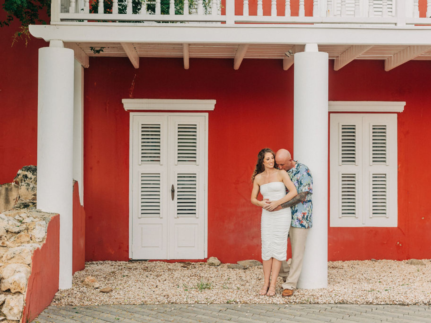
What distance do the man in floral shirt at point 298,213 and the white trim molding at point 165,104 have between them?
234 cm

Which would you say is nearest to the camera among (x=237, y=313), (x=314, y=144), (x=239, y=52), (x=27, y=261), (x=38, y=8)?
(x=27, y=261)

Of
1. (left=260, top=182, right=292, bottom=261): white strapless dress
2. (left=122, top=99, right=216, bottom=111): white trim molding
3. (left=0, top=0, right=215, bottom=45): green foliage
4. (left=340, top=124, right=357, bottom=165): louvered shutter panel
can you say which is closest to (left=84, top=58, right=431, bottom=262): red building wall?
(left=122, top=99, right=216, bottom=111): white trim molding

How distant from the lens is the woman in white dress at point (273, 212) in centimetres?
518

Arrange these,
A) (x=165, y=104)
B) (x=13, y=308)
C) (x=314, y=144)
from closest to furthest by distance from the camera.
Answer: (x=13, y=308) → (x=314, y=144) → (x=165, y=104)

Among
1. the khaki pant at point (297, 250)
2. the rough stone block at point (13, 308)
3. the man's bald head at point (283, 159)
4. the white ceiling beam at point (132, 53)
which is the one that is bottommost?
the rough stone block at point (13, 308)

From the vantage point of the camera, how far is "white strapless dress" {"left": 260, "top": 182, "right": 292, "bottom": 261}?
17.0ft

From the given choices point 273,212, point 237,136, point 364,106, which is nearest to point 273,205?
point 273,212

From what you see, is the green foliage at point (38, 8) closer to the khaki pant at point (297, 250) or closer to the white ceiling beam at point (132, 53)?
the white ceiling beam at point (132, 53)

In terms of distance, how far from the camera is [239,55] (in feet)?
21.6

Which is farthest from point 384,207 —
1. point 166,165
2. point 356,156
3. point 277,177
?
point 166,165

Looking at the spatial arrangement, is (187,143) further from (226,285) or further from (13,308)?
(13,308)

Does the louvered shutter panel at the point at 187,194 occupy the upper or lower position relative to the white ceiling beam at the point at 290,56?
lower

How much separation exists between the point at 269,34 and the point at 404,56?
249 cm

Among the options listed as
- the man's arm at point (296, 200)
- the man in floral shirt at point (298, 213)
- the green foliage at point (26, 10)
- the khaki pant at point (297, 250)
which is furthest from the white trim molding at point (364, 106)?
the green foliage at point (26, 10)
